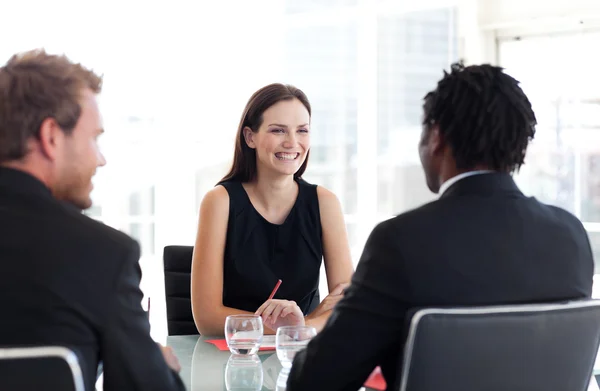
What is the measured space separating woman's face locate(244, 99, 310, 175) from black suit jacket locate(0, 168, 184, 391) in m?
1.46

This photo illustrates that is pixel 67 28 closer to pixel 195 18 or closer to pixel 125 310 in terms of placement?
pixel 195 18

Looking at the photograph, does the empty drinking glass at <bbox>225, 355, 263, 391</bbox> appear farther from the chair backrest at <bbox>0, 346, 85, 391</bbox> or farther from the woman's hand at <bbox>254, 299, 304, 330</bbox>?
the chair backrest at <bbox>0, 346, 85, 391</bbox>

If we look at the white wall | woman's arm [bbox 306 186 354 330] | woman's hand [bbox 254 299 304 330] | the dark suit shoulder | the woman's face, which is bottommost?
woman's hand [bbox 254 299 304 330]

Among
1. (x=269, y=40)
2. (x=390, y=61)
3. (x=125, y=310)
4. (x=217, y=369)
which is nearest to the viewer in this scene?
(x=125, y=310)

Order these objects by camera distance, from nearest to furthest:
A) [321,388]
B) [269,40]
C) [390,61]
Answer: [321,388], [390,61], [269,40]

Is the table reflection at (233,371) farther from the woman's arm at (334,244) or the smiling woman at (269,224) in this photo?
the woman's arm at (334,244)

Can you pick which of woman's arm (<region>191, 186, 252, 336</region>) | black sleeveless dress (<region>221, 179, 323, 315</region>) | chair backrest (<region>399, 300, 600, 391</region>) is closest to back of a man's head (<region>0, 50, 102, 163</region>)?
chair backrest (<region>399, 300, 600, 391</region>)

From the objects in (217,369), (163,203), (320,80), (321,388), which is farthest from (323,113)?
(321,388)

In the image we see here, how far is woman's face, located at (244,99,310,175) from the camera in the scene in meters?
2.61

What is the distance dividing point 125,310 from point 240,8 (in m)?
5.09

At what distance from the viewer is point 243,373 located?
171 centimetres

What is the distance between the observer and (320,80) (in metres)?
5.67

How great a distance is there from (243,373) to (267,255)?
35.4 inches

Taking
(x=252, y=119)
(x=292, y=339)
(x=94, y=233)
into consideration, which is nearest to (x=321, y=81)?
(x=252, y=119)
